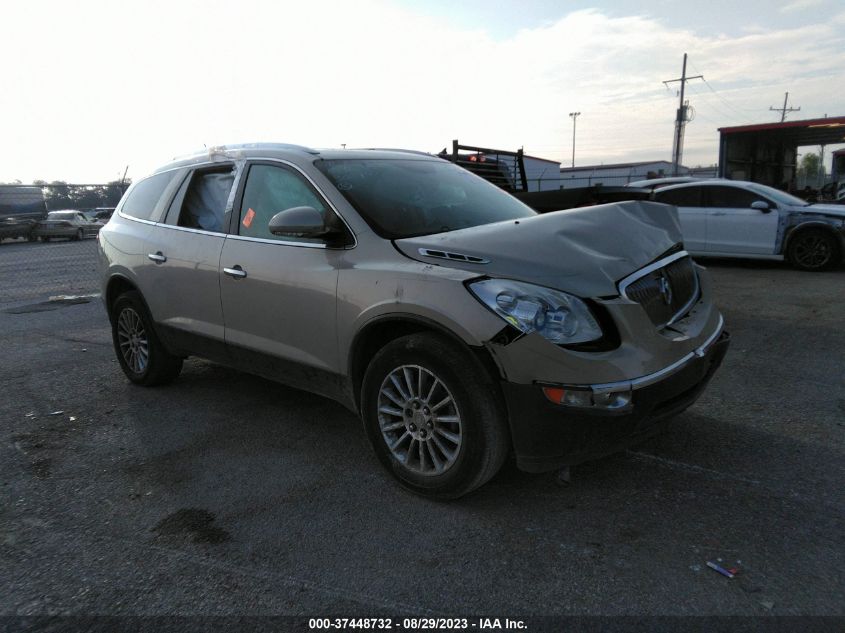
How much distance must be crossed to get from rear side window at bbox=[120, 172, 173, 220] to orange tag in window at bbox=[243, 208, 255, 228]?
1209 mm

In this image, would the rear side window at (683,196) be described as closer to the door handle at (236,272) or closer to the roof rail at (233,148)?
the roof rail at (233,148)

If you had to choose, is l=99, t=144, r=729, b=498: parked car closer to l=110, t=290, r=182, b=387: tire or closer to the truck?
l=110, t=290, r=182, b=387: tire

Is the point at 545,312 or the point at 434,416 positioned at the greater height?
the point at 545,312

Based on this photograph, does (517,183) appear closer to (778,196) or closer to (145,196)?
(778,196)

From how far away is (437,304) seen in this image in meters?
2.93

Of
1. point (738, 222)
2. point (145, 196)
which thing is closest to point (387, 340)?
point (145, 196)

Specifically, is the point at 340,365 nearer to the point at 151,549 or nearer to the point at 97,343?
the point at 151,549

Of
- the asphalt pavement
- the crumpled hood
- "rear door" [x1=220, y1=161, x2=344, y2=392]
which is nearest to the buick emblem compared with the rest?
the crumpled hood

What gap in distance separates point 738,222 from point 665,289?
8938 millimetres

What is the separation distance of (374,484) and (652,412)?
1.47 metres

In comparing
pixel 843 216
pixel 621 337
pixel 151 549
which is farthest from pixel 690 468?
pixel 843 216

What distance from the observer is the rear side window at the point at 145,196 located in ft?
16.3

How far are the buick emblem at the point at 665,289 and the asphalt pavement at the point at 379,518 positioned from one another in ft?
2.99

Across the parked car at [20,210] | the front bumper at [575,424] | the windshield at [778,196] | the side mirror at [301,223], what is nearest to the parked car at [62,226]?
the parked car at [20,210]
